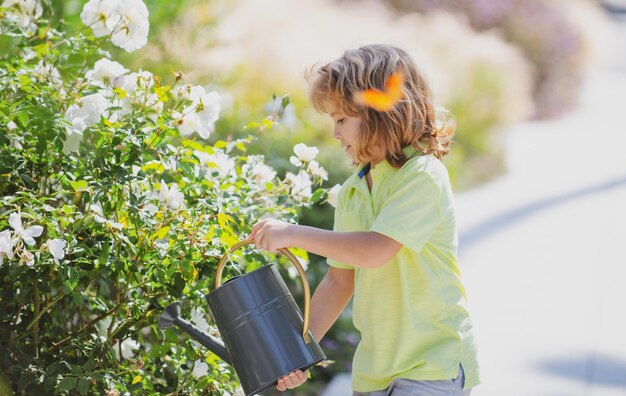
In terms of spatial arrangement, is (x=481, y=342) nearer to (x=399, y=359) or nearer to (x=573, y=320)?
(x=573, y=320)

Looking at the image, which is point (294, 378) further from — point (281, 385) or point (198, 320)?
point (198, 320)

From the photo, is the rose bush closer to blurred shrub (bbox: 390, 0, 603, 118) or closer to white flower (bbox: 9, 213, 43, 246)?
white flower (bbox: 9, 213, 43, 246)

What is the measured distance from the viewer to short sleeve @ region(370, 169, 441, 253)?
193cm

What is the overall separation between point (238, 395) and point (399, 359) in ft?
1.97

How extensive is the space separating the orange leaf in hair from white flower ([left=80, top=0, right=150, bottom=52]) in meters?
0.65

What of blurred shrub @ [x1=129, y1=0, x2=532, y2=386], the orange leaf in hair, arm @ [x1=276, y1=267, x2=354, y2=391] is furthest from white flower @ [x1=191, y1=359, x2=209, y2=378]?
blurred shrub @ [x1=129, y1=0, x2=532, y2=386]

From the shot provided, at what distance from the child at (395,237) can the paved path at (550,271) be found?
6.81ft

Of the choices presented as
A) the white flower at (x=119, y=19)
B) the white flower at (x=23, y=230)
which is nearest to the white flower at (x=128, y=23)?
the white flower at (x=119, y=19)

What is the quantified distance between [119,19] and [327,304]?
2.73 ft

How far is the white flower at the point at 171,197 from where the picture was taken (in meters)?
2.28

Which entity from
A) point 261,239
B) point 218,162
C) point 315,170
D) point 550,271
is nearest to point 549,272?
point 550,271

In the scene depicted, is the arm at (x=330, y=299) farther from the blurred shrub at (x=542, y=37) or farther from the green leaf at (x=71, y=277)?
the blurred shrub at (x=542, y=37)

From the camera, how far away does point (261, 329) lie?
6.44 feet

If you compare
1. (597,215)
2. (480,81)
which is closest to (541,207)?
(597,215)
